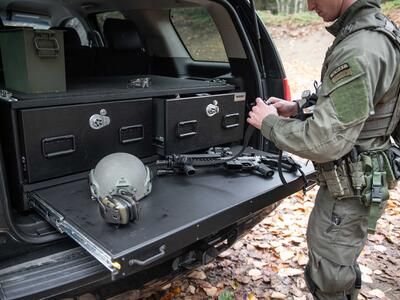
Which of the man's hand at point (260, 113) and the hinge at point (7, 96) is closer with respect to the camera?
the hinge at point (7, 96)

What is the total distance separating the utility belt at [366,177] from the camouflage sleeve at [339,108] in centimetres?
14

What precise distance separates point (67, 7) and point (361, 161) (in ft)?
11.0

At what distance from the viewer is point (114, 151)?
5.84ft

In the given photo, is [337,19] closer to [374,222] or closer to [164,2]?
[374,222]

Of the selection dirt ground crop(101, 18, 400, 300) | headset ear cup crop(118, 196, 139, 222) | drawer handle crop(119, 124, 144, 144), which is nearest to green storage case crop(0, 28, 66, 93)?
drawer handle crop(119, 124, 144, 144)

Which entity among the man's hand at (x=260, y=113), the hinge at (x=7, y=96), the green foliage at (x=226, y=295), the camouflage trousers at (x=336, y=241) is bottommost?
the green foliage at (x=226, y=295)

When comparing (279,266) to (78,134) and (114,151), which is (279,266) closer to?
(114,151)

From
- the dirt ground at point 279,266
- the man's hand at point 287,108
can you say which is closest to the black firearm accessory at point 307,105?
the man's hand at point 287,108

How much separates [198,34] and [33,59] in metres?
2.09

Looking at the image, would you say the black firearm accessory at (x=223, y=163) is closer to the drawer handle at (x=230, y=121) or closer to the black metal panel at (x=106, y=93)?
the drawer handle at (x=230, y=121)

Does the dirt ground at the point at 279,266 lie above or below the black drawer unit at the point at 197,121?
below

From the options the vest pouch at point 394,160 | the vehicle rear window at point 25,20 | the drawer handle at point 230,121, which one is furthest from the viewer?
the vehicle rear window at point 25,20

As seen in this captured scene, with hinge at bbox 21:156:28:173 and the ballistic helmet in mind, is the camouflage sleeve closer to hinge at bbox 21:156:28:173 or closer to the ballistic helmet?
the ballistic helmet

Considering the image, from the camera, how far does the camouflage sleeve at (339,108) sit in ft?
4.33
